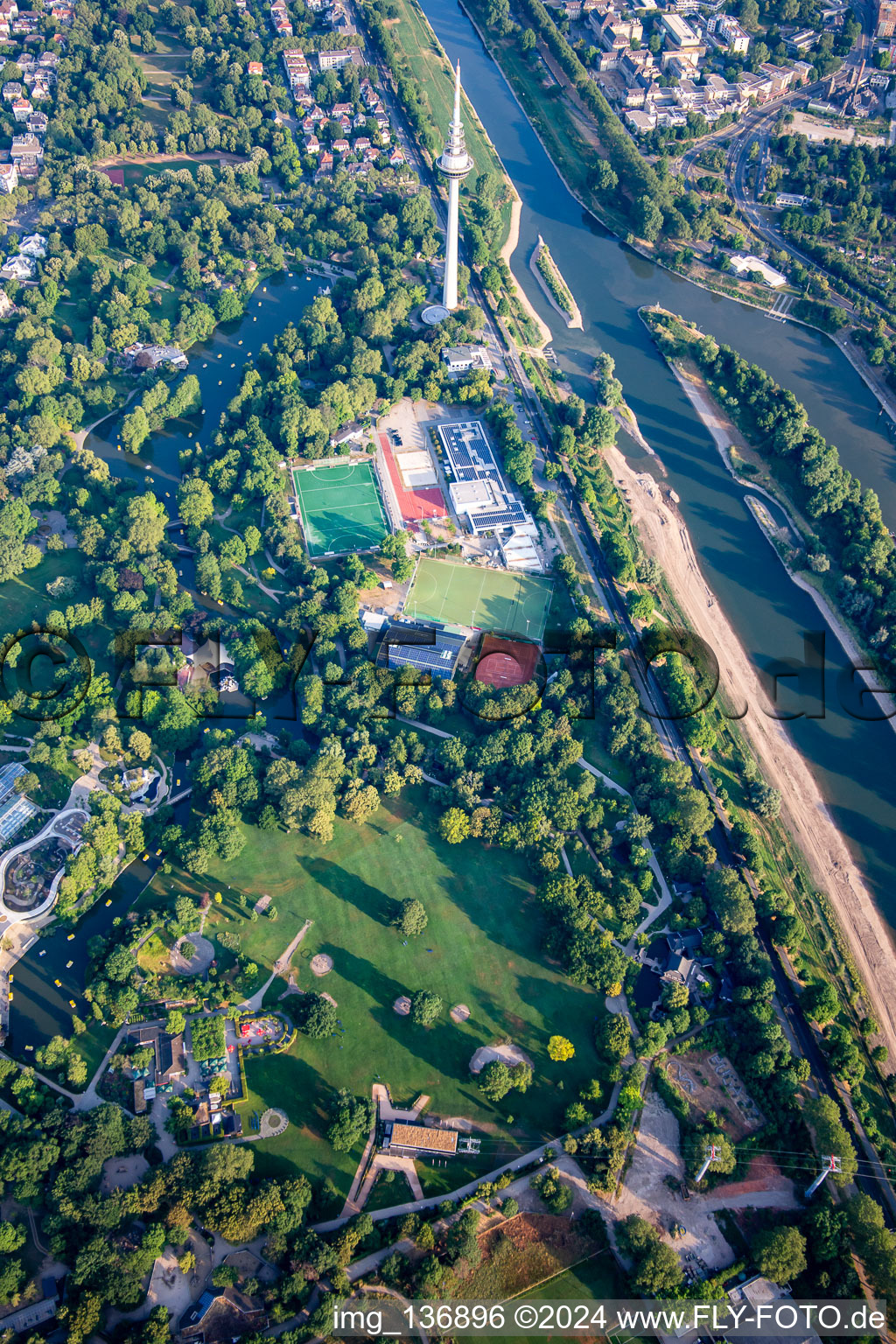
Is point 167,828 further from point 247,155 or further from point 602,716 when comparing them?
point 247,155

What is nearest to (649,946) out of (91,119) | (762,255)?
(762,255)

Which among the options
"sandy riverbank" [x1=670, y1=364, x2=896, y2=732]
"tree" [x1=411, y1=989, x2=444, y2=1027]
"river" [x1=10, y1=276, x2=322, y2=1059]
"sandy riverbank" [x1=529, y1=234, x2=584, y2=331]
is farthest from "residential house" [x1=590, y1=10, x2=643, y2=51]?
"tree" [x1=411, y1=989, x2=444, y2=1027]

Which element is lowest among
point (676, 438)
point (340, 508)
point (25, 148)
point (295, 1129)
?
point (295, 1129)

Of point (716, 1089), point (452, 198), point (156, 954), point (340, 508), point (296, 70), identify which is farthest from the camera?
point (296, 70)

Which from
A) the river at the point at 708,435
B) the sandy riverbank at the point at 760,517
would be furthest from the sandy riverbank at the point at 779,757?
the sandy riverbank at the point at 760,517

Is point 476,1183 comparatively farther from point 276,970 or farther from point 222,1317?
point 276,970

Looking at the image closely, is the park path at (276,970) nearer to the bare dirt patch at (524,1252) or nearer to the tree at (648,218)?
the bare dirt patch at (524,1252)

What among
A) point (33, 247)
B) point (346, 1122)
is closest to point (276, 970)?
point (346, 1122)
